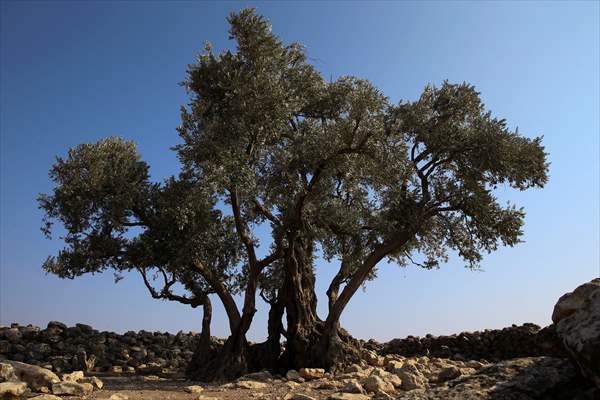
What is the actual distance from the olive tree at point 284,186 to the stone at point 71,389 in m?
6.96

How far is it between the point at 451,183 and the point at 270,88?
9001 millimetres

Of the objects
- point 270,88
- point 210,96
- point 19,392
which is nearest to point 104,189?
point 210,96

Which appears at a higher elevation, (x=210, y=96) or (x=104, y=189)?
(x=210, y=96)

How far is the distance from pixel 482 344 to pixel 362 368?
40.9ft

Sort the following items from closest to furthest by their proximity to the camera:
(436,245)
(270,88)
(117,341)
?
(270,88), (436,245), (117,341)

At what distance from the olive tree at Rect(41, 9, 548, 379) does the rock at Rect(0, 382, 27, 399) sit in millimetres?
8829

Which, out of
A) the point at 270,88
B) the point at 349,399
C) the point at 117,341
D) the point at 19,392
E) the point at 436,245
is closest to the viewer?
the point at 349,399

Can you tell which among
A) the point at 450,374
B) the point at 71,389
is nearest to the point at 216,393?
the point at 71,389

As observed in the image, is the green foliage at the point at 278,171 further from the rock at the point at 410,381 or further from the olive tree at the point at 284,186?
the rock at the point at 410,381

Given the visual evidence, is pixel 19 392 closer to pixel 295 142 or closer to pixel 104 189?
pixel 104 189

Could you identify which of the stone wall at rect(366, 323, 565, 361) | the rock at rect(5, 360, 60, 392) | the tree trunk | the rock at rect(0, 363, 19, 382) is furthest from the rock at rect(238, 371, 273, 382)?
the stone wall at rect(366, 323, 565, 361)

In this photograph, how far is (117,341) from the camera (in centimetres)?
2938

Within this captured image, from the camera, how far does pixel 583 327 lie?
5.41 meters

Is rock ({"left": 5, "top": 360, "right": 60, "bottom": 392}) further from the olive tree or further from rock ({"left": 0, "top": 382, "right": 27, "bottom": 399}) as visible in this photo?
the olive tree
